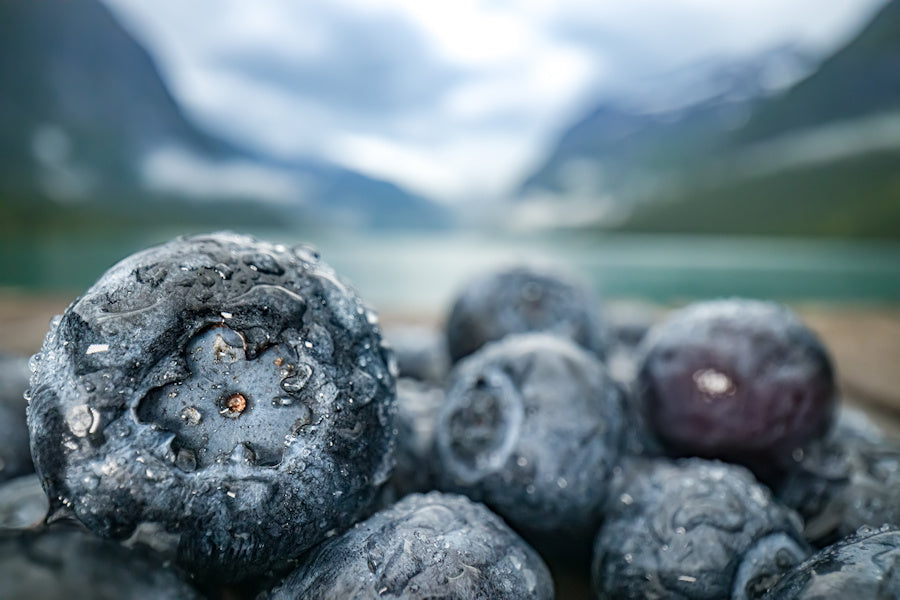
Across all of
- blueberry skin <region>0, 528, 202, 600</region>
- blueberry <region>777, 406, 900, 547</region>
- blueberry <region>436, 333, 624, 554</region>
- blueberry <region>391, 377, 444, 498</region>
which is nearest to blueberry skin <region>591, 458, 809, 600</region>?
blueberry <region>436, 333, 624, 554</region>

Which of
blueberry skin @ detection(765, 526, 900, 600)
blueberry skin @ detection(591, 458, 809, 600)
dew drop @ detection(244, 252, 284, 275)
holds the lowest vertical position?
blueberry skin @ detection(591, 458, 809, 600)

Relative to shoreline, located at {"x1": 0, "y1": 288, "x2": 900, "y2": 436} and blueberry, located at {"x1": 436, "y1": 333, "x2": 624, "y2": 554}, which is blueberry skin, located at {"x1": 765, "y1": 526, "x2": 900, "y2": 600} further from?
shoreline, located at {"x1": 0, "y1": 288, "x2": 900, "y2": 436}

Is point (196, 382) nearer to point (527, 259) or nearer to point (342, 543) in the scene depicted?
point (342, 543)

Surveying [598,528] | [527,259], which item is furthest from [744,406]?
[527,259]

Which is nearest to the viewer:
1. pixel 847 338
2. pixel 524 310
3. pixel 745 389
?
pixel 745 389

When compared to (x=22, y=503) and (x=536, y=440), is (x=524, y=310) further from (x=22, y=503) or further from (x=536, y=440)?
(x=22, y=503)

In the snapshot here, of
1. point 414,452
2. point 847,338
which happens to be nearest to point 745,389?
point 414,452

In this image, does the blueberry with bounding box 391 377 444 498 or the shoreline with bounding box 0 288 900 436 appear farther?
the shoreline with bounding box 0 288 900 436

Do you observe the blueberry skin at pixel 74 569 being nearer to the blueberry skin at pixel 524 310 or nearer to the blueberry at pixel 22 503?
the blueberry at pixel 22 503
